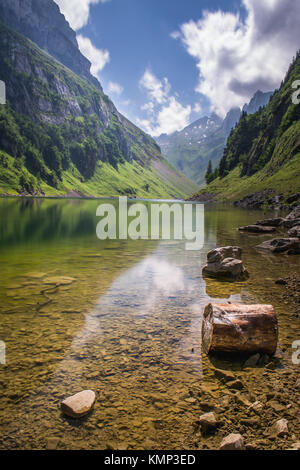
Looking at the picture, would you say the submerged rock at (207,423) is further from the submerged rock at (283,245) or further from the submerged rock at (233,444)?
the submerged rock at (283,245)

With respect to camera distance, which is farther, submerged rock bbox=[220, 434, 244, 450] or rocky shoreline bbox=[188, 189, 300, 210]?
rocky shoreline bbox=[188, 189, 300, 210]

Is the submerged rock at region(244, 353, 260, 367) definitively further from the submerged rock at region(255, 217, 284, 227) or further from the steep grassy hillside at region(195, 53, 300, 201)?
the steep grassy hillside at region(195, 53, 300, 201)

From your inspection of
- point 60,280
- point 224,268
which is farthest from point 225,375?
point 60,280

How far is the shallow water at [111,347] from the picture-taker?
531 cm

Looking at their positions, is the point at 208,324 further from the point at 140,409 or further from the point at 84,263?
the point at 84,263

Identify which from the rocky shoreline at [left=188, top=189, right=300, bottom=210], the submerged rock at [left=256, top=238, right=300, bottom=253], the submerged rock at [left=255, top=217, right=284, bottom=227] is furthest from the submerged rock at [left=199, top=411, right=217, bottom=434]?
the rocky shoreline at [left=188, top=189, right=300, bottom=210]

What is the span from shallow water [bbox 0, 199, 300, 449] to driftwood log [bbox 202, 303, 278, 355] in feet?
1.85

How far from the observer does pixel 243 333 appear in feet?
25.6

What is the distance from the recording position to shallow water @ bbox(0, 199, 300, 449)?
531 centimetres

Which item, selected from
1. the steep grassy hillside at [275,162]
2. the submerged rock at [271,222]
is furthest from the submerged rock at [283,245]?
the steep grassy hillside at [275,162]

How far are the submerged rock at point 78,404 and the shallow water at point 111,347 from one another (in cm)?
15

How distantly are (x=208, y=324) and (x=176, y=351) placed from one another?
1.29 metres

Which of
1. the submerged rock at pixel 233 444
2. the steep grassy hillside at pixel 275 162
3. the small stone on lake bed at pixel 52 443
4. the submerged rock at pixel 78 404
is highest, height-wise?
the steep grassy hillside at pixel 275 162
